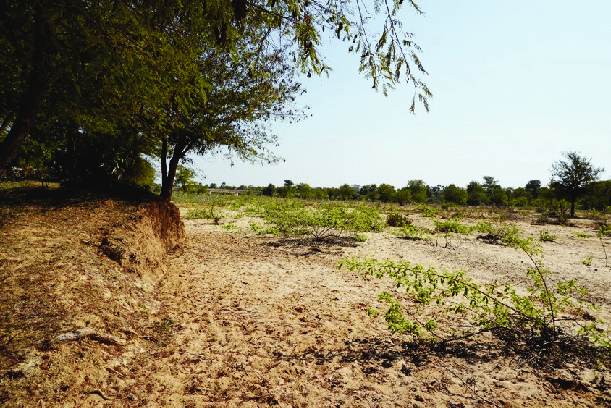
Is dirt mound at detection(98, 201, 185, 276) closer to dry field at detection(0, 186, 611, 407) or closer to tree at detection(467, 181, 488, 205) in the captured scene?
dry field at detection(0, 186, 611, 407)

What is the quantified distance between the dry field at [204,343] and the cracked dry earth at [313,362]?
0.02 m

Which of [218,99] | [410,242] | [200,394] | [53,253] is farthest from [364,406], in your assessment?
[410,242]

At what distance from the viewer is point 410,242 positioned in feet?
41.2

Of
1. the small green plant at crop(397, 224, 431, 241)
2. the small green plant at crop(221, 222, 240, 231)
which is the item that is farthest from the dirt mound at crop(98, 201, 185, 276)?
the small green plant at crop(397, 224, 431, 241)

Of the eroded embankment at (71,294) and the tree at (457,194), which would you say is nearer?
the eroded embankment at (71,294)

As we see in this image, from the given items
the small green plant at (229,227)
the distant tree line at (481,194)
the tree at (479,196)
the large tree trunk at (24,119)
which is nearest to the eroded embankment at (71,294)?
the large tree trunk at (24,119)

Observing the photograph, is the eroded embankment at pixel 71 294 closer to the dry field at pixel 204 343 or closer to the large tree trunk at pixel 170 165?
the dry field at pixel 204 343

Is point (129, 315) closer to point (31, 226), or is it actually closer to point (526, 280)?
point (31, 226)

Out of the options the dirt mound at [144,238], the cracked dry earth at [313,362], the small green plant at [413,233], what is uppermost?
the dirt mound at [144,238]

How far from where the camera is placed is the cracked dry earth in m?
2.79

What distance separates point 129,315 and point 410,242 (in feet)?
36.7

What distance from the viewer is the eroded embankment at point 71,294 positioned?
2453mm

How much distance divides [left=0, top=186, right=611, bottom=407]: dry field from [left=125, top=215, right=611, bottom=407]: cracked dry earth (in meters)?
0.02

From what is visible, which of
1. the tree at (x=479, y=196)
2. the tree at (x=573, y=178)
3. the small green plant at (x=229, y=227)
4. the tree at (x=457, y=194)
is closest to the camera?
the small green plant at (x=229, y=227)
